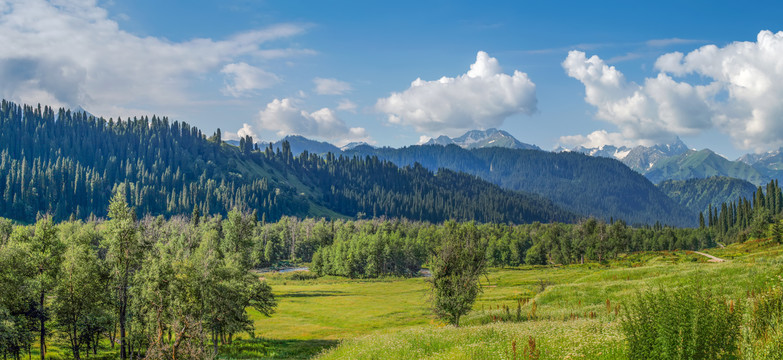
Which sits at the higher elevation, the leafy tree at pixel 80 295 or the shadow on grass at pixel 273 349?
the leafy tree at pixel 80 295

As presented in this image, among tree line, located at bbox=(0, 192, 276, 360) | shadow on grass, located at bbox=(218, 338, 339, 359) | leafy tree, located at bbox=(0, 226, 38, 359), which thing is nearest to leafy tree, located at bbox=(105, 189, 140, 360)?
tree line, located at bbox=(0, 192, 276, 360)

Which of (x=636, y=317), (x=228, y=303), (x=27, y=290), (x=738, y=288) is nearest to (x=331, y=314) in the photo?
(x=228, y=303)

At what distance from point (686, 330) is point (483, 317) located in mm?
40993

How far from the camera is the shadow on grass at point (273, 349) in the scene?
48763mm

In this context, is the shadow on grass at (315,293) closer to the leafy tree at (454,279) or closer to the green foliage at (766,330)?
the leafy tree at (454,279)

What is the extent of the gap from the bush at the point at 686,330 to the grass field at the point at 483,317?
1.76 m

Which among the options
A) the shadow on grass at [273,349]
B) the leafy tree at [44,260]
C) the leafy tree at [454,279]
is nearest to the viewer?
the leafy tree at [454,279]

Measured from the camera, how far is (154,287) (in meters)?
45.1

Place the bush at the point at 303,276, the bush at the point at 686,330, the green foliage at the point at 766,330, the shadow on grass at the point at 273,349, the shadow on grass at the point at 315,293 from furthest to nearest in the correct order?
the bush at the point at 303,276
the shadow on grass at the point at 315,293
the shadow on grass at the point at 273,349
the bush at the point at 686,330
the green foliage at the point at 766,330

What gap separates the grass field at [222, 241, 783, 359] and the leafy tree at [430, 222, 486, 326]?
10.6 ft

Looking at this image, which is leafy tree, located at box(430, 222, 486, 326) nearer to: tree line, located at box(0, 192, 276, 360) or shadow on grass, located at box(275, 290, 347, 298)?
tree line, located at box(0, 192, 276, 360)

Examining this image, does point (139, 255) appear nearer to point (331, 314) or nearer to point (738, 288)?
point (331, 314)

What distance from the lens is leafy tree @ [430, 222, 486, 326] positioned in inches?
1736

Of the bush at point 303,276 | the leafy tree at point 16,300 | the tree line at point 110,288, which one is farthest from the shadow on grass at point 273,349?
the bush at point 303,276
